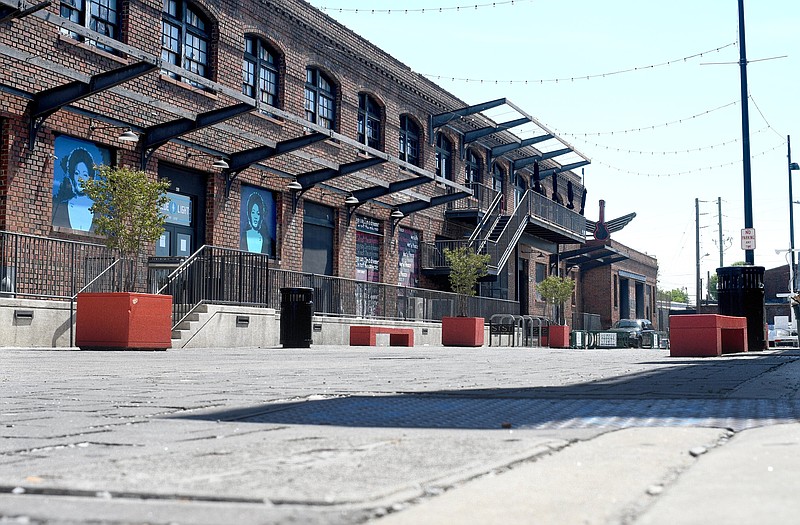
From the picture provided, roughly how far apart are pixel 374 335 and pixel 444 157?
575 inches

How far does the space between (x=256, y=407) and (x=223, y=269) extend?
1670cm

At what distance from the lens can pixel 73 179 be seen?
2069cm

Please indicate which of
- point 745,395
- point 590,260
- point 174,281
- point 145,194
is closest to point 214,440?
point 745,395

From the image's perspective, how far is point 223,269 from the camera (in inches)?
860

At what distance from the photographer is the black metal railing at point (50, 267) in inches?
689

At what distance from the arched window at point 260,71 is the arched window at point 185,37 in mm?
1555

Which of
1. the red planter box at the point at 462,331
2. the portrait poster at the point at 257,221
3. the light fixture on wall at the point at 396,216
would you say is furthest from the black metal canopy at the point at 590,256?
the portrait poster at the point at 257,221

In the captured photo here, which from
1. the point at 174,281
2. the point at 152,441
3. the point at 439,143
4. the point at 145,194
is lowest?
the point at 152,441

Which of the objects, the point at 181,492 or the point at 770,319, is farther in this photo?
the point at 770,319

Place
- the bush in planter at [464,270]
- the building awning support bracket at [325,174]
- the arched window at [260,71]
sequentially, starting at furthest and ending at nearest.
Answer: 1. the bush in planter at [464,270]
2. the building awning support bracket at [325,174]
3. the arched window at [260,71]

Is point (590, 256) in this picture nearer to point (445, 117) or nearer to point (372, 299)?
point (445, 117)

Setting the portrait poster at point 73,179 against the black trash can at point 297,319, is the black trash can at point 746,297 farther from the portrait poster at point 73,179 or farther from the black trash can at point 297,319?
the portrait poster at point 73,179

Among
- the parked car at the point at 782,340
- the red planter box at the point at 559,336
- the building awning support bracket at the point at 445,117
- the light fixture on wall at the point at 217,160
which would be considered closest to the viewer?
the light fixture on wall at the point at 217,160

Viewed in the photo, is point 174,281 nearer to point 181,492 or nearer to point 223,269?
point 223,269
